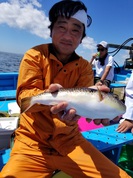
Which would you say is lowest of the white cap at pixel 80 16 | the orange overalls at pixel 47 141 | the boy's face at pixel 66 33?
the orange overalls at pixel 47 141

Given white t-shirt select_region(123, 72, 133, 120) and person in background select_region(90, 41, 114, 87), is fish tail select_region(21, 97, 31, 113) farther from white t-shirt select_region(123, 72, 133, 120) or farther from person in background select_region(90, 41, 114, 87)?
person in background select_region(90, 41, 114, 87)

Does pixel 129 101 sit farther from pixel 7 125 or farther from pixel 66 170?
pixel 7 125

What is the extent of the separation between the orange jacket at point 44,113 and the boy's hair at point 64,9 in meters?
0.44

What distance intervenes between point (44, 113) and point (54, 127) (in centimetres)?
23

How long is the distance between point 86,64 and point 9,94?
371 cm

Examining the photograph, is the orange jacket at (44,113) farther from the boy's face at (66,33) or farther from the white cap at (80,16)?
the white cap at (80,16)

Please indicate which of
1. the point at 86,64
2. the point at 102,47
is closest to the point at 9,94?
the point at 86,64

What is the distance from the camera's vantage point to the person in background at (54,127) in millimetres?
2518

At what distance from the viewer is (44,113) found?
2686mm

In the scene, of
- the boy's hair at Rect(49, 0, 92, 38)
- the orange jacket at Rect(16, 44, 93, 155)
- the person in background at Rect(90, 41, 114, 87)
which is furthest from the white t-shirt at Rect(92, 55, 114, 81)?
the orange jacket at Rect(16, 44, 93, 155)

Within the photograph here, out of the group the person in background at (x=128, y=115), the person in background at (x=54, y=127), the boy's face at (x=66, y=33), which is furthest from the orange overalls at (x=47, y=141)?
the person in background at (x=128, y=115)

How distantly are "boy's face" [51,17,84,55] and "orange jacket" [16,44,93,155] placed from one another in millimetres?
204

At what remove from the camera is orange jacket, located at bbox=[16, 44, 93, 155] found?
2557 millimetres

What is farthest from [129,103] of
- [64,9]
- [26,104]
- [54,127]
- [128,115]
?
[26,104]
